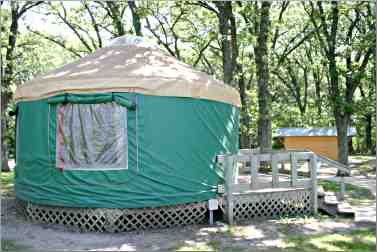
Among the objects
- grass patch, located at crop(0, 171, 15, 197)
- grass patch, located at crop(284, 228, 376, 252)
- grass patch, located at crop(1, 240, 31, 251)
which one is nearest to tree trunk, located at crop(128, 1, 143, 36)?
grass patch, located at crop(0, 171, 15, 197)

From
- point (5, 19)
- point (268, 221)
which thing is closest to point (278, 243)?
point (268, 221)

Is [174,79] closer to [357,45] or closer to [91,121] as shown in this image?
[91,121]

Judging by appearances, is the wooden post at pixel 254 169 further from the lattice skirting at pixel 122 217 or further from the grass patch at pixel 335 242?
the grass patch at pixel 335 242

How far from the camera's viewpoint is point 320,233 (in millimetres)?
6039

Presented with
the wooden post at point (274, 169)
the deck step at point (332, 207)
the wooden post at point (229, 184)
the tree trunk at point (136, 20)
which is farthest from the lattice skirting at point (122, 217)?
the tree trunk at point (136, 20)

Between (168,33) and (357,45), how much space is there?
9550 mm

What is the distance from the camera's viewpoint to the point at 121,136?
6.45m

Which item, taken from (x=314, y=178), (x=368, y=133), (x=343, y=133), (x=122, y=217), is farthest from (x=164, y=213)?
(x=368, y=133)

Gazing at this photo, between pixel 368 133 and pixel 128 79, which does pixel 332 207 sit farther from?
pixel 368 133

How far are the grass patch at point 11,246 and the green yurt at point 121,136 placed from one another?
1.05m

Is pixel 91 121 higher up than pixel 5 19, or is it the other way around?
A: pixel 5 19

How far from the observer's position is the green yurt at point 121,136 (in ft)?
21.1

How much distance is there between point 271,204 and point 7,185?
26.3 feet

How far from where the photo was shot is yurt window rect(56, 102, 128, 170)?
6445 millimetres
